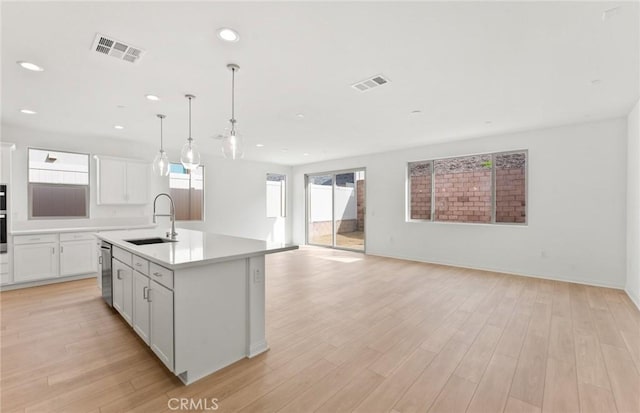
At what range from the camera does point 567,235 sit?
470 cm

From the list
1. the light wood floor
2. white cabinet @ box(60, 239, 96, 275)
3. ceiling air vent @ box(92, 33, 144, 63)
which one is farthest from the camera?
white cabinet @ box(60, 239, 96, 275)

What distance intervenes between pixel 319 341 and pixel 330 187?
6252 mm

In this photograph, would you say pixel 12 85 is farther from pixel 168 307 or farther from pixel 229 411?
pixel 229 411

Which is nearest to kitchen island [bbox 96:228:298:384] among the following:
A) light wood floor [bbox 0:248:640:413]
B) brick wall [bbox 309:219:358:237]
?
light wood floor [bbox 0:248:640:413]

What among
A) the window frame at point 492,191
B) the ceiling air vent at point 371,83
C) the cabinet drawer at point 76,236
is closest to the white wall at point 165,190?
the cabinet drawer at point 76,236

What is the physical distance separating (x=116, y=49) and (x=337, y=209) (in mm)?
6484

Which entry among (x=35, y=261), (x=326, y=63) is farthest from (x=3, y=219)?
(x=326, y=63)

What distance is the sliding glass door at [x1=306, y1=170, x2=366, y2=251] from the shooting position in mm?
7863

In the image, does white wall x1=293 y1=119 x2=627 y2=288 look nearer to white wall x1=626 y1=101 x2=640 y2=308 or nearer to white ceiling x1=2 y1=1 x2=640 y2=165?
white wall x1=626 y1=101 x2=640 y2=308

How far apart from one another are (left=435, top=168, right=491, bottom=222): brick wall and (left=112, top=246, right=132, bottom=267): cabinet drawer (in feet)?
18.6

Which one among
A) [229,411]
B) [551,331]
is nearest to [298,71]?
[229,411]

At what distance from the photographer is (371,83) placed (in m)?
3.08

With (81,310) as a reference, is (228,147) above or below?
above

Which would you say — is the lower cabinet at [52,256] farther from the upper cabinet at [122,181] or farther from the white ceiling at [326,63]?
the white ceiling at [326,63]
